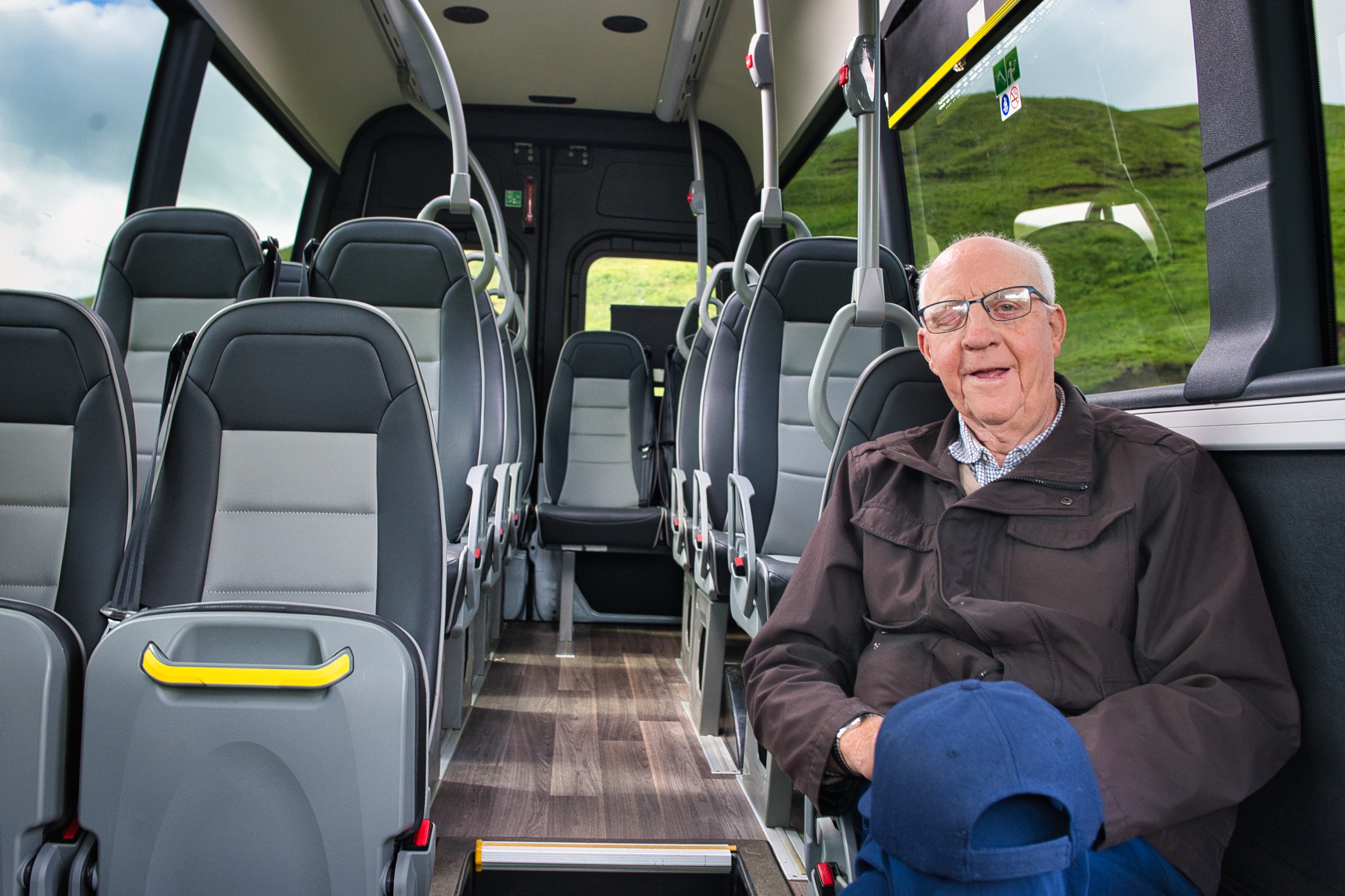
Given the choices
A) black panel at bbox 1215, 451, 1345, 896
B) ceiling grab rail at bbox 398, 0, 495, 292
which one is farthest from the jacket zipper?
ceiling grab rail at bbox 398, 0, 495, 292

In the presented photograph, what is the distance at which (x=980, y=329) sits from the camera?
134 cm

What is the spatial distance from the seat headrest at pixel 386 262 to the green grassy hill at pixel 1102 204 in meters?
1.67

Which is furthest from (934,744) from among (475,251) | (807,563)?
(475,251)

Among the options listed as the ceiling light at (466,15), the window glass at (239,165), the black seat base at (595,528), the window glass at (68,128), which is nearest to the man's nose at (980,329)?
the window glass at (68,128)

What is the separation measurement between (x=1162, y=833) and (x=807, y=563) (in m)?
0.57

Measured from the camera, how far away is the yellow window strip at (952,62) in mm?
2463

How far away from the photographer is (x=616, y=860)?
5.66ft

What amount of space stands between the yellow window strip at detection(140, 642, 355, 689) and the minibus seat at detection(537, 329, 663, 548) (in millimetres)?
3514

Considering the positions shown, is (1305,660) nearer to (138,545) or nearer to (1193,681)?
(1193,681)

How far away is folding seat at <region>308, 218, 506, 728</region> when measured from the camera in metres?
2.53

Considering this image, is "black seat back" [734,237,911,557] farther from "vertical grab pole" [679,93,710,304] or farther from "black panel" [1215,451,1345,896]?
"vertical grab pole" [679,93,710,304]

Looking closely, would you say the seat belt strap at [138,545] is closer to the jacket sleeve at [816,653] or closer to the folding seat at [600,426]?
the jacket sleeve at [816,653]

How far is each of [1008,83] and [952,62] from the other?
30 centimetres

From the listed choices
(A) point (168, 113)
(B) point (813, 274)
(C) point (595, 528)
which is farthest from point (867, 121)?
(A) point (168, 113)
